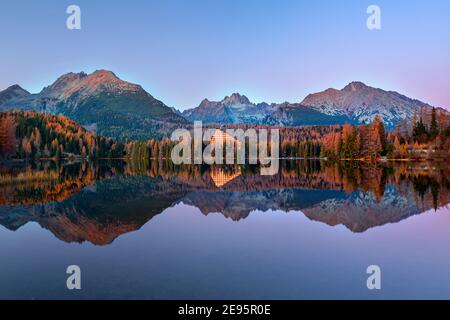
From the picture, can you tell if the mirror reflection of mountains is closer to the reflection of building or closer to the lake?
the lake

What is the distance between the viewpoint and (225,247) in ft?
68.1

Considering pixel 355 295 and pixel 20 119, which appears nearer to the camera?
pixel 355 295

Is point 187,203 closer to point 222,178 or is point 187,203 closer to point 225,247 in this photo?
point 225,247

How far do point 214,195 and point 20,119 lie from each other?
18003 centimetres

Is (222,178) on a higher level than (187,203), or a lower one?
higher

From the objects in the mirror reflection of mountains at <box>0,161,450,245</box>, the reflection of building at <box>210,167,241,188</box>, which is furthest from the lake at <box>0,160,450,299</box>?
the reflection of building at <box>210,167,241,188</box>

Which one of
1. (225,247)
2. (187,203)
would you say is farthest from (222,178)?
(225,247)

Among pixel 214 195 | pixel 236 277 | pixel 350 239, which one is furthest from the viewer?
pixel 214 195

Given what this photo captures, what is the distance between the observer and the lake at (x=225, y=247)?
14.1 m

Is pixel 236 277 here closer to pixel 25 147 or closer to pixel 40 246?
pixel 40 246

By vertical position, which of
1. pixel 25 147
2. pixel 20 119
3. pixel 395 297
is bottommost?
pixel 395 297

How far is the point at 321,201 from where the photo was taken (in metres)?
38.2

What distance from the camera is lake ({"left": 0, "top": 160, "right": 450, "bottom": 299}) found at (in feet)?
46.1

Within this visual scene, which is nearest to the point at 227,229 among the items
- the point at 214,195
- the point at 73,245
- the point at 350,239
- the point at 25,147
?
the point at 350,239
